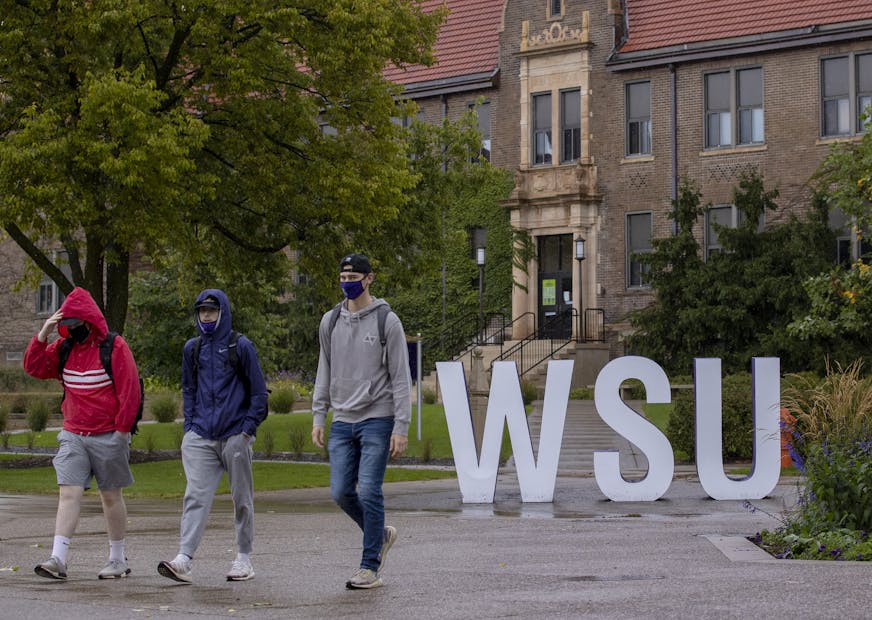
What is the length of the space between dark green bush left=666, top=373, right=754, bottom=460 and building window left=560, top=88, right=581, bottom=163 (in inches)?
749

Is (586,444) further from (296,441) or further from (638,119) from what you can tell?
(638,119)

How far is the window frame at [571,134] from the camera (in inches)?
1644

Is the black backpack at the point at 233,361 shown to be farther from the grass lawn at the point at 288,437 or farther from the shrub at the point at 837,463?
the grass lawn at the point at 288,437

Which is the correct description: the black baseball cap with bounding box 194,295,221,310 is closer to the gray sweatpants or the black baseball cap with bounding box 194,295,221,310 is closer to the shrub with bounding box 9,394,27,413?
the gray sweatpants

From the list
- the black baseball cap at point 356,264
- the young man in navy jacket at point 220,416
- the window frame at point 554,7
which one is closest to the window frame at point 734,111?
the window frame at point 554,7

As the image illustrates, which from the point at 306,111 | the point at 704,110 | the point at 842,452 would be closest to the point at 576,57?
the point at 704,110

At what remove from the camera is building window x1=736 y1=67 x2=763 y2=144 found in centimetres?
3903

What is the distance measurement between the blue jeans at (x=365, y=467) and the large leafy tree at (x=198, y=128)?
431 inches

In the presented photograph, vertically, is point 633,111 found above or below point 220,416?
above

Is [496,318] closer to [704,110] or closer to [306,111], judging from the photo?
[704,110]

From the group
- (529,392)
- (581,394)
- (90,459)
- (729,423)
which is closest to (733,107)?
(581,394)

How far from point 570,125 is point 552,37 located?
8.31 feet

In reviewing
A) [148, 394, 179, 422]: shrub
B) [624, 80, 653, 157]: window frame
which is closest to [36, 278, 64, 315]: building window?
[148, 394, 179, 422]: shrub

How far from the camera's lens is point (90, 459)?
9828 millimetres
